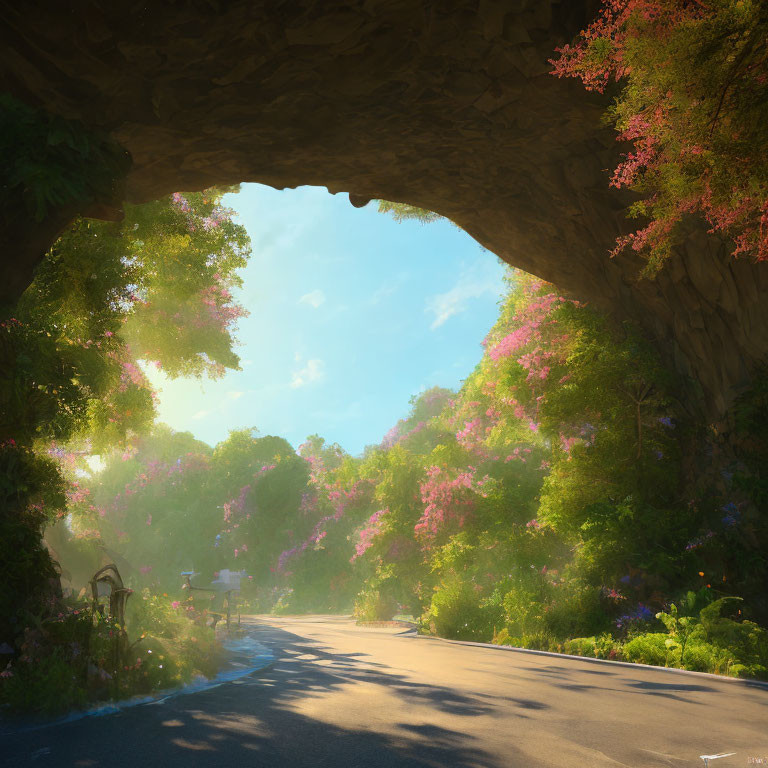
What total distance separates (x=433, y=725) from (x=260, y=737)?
5.75 feet

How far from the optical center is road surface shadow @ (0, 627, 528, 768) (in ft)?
15.8

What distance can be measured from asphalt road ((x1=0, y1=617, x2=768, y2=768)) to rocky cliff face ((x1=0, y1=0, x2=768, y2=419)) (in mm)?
7135

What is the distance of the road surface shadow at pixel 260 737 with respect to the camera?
15.8 feet

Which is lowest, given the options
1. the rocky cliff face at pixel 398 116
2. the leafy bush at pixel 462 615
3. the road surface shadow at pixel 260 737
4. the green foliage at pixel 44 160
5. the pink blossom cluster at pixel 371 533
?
the leafy bush at pixel 462 615

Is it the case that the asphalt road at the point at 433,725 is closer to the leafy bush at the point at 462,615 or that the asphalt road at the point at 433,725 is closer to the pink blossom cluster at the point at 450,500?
the leafy bush at the point at 462,615

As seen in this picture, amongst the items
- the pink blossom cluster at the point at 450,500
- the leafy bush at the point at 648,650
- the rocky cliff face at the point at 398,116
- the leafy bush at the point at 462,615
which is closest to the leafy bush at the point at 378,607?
the pink blossom cluster at the point at 450,500

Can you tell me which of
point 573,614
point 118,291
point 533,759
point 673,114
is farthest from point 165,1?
point 573,614

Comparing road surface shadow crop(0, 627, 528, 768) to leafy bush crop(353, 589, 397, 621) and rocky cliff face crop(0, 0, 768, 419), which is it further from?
leafy bush crop(353, 589, 397, 621)

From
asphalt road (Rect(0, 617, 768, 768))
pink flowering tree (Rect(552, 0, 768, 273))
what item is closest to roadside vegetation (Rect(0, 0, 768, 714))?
pink flowering tree (Rect(552, 0, 768, 273))

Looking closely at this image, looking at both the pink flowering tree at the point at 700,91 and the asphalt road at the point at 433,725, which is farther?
the asphalt road at the point at 433,725

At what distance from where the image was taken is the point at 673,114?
496cm

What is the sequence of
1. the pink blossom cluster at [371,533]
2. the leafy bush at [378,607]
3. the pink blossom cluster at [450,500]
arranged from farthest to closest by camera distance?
1. the leafy bush at [378,607]
2. the pink blossom cluster at [371,533]
3. the pink blossom cluster at [450,500]

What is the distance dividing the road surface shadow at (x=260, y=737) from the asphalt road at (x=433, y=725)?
16 millimetres

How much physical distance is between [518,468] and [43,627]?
16055mm
